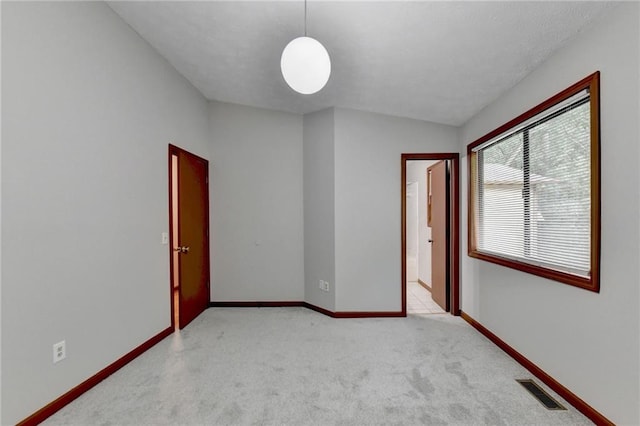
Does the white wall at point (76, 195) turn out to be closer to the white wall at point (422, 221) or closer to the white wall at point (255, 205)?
the white wall at point (255, 205)

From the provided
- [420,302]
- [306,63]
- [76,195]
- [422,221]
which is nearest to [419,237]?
[422,221]

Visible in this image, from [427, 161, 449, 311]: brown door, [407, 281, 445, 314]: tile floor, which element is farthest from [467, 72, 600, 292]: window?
[407, 281, 445, 314]: tile floor

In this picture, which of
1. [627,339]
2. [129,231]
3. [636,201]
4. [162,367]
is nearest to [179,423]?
[162,367]

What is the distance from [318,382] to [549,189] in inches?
87.6

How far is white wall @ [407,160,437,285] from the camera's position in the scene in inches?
203

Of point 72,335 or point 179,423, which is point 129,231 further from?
point 179,423

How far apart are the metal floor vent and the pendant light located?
8.32 feet

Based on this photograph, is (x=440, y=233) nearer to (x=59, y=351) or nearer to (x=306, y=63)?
(x=306, y=63)

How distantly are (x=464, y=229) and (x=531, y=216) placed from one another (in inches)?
46.3

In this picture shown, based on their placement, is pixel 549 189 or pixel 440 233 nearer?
pixel 549 189

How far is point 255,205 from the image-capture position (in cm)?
408

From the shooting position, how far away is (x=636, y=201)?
1.52 m

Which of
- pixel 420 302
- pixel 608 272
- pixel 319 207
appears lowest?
pixel 420 302

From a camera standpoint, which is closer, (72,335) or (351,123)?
(72,335)
